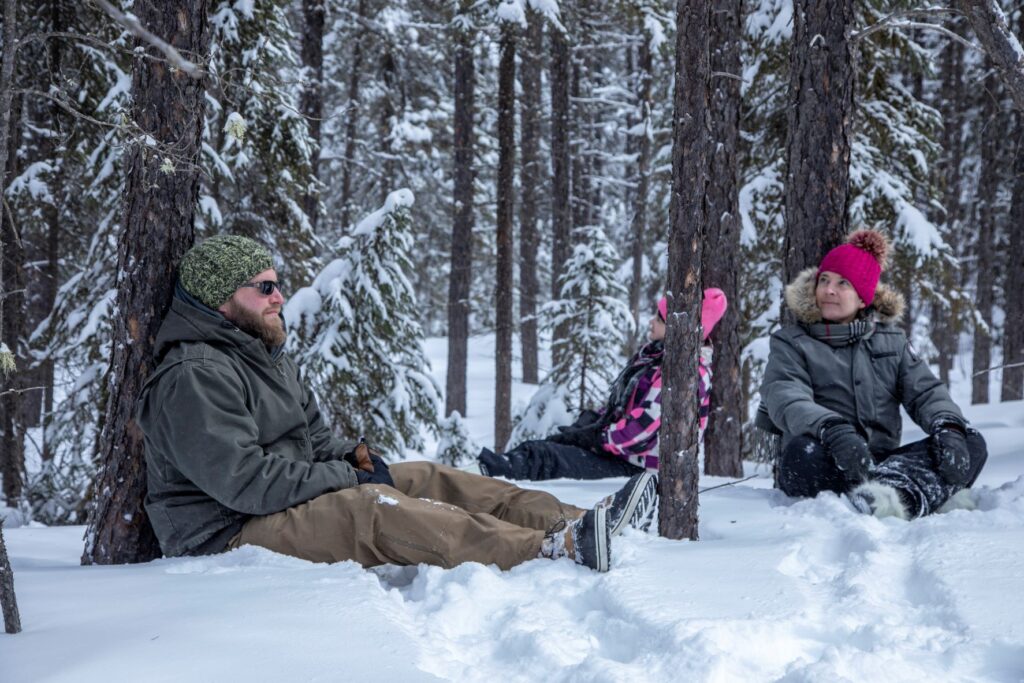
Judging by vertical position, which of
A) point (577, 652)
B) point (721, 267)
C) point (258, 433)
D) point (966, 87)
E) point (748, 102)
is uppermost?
point (966, 87)

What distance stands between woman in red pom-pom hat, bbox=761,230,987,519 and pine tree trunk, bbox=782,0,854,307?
1.31 ft

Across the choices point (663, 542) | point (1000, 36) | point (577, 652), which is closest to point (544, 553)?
point (663, 542)

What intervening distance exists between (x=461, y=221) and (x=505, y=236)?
2.80m

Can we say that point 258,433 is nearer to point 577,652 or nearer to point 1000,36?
point 577,652

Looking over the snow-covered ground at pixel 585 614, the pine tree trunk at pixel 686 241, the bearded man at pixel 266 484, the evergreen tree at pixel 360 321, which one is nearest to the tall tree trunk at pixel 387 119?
the evergreen tree at pixel 360 321

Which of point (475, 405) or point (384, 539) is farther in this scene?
point (475, 405)

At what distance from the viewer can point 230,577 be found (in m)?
3.04

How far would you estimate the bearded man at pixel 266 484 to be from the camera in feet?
10.6

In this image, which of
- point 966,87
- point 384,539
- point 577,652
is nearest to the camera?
point 577,652

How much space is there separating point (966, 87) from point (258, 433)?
1902 cm

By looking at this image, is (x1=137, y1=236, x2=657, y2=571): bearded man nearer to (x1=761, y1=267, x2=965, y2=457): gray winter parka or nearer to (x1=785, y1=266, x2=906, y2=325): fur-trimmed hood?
(x1=761, y1=267, x2=965, y2=457): gray winter parka

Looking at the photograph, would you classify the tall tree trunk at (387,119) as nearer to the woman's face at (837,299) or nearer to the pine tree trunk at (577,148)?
the pine tree trunk at (577,148)

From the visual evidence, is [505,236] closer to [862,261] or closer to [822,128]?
[822,128]

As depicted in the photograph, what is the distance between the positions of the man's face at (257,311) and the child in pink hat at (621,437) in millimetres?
2233
